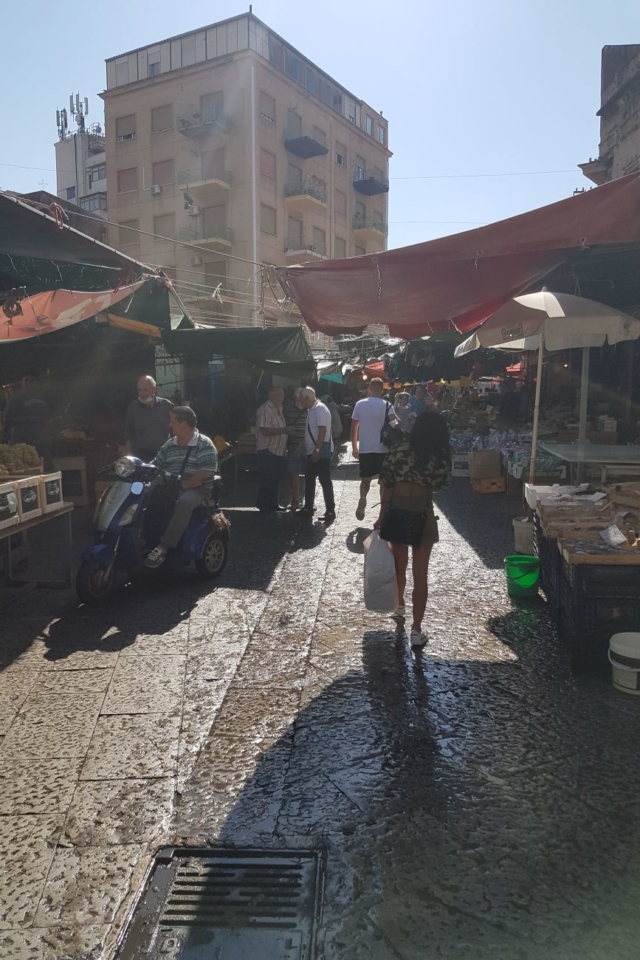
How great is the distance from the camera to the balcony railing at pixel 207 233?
35.5 m

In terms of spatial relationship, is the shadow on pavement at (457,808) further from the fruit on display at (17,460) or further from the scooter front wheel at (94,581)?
the fruit on display at (17,460)

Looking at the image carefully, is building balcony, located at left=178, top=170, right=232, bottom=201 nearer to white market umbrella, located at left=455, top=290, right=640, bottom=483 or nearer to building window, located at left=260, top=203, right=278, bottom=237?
building window, located at left=260, top=203, right=278, bottom=237

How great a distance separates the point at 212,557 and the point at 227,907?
14.6 feet

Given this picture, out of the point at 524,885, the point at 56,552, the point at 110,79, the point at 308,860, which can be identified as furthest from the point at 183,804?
the point at 110,79

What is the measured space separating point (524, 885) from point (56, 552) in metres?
6.73

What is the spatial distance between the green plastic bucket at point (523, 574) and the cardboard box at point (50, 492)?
13.1 feet

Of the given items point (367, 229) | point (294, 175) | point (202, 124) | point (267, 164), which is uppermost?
point (202, 124)

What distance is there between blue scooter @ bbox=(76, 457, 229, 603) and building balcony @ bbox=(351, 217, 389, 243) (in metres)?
41.8

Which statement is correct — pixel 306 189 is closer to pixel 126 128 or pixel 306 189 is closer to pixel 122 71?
pixel 126 128

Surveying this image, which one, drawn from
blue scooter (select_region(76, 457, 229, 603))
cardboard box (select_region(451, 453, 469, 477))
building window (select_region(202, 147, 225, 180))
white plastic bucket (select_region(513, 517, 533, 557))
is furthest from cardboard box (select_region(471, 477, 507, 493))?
building window (select_region(202, 147, 225, 180))

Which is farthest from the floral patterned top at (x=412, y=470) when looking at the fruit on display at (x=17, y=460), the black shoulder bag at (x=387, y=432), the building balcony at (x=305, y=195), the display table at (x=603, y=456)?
Result: the building balcony at (x=305, y=195)

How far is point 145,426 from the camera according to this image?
8.10 metres

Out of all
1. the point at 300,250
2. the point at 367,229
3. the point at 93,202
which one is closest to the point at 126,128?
the point at 93,202

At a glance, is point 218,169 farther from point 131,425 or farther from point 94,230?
point 131,425
